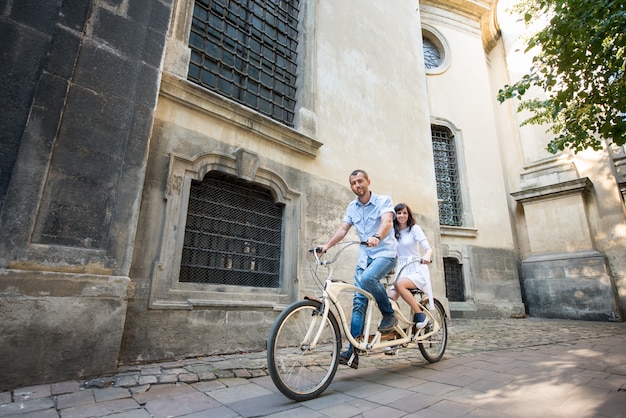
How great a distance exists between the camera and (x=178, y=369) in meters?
3.47

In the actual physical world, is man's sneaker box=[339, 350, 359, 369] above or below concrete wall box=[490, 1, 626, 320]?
below

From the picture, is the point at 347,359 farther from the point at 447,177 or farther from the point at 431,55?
the point at 431,55

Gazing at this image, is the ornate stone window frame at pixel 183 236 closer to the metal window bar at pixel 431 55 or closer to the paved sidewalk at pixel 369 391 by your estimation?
the paved sidewalk at pixel 369 391

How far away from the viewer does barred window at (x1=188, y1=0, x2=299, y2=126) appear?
5633mm

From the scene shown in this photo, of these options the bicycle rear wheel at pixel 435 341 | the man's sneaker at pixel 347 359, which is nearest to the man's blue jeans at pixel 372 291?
the man's sneaker at pixel 347 359

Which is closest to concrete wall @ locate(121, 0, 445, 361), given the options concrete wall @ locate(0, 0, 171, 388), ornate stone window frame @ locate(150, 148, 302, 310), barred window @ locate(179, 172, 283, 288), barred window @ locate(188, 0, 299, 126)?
ornate stone window frame @ locate(150, 148, 302, 310)

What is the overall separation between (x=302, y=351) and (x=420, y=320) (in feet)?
6.01

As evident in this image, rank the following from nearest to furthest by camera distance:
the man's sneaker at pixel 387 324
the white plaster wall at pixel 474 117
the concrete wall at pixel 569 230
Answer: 1. the man's sneaker at pixel 387 324
2. the concrete wall at pixel 569 230
3. the white plaster wall at pixel 474 117

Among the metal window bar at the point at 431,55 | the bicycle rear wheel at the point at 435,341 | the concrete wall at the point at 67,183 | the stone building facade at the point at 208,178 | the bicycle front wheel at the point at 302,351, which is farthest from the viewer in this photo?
the metal window bar at the point at 431,55

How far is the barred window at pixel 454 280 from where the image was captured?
444 inches

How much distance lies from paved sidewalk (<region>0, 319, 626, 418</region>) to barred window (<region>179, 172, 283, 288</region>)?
1.24 meters

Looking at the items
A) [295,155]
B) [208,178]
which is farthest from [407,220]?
[208,178]

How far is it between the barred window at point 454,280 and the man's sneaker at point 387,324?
871cm

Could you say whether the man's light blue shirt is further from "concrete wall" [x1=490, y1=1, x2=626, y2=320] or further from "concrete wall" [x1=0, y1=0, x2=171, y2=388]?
"concrete wall" [x1=490, y1=1, x2=626, y2=320]
